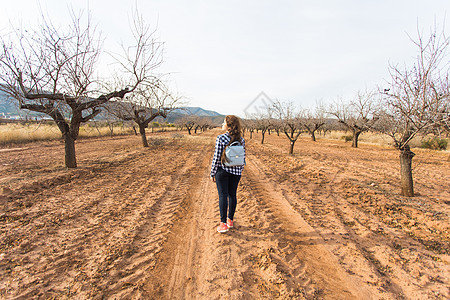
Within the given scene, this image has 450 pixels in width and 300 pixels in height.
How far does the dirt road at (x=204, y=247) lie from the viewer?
2100 millimetres

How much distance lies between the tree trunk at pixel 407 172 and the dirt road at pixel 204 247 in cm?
49

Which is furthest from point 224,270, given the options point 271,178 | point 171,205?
point 271,178

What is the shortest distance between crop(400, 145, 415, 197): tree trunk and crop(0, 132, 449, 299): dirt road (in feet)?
1.61

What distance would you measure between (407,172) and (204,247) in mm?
5410

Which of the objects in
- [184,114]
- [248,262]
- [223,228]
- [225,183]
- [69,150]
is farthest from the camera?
[184,114]

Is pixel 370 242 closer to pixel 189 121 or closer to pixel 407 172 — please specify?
pixel 407 172

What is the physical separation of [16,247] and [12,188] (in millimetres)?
3317

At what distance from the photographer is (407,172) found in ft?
15.9

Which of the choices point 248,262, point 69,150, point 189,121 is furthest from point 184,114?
point 248,262

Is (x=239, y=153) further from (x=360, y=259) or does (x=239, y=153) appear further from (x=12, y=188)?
(x=12, y=188)

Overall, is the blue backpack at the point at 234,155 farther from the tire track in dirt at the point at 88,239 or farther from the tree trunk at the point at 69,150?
the tree trunk at the point at 69,150

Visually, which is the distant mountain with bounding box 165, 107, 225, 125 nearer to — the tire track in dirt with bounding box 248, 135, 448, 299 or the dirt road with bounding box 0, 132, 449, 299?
the dirt road with bounding box 0, 132, 449, 299

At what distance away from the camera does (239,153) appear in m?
2.77

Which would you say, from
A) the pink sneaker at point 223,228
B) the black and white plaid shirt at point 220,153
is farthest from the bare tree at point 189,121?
the black and white plaid shirt at point 220,153
